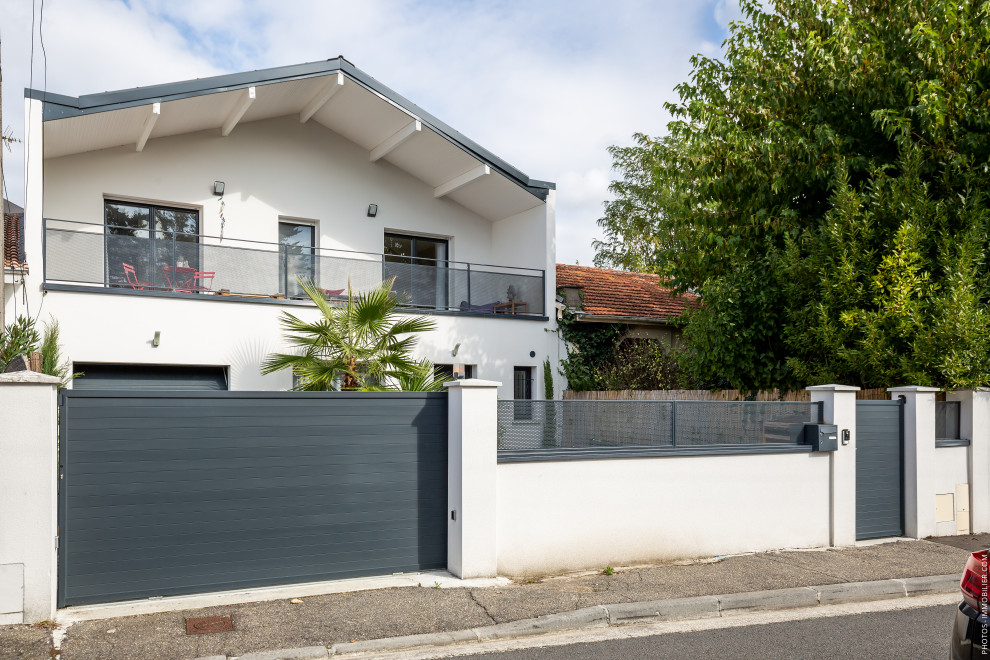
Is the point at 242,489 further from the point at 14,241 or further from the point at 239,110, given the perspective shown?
the point at 239,110

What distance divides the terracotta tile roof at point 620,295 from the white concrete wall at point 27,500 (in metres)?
10.9

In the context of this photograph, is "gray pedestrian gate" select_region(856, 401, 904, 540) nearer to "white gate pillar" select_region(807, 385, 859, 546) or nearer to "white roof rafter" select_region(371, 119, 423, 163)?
"white gate pillar" select_region(807, 385, 859, 546)

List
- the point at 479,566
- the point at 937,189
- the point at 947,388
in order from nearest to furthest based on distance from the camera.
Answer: the point at 479,566
the point at 947,388
the point at 937,189

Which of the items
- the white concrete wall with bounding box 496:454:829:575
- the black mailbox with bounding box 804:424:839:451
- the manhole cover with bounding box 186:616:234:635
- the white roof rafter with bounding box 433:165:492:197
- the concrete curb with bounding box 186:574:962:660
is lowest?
the concrete curb with bounding box 186:574:962:660

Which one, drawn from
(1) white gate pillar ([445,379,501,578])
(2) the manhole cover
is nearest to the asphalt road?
(1) white gate pillar ([445,379,501,578])

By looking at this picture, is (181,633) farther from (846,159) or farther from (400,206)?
(400,206)

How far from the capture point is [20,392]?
243 inches

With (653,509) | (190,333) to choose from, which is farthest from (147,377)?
(653,509)

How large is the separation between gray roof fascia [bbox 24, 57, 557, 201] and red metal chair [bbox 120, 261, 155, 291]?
228cm

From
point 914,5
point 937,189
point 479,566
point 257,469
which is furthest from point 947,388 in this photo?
point 257,469

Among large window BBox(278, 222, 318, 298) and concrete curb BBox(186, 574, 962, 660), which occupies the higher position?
large window BBox(278, 222, 318, 298)

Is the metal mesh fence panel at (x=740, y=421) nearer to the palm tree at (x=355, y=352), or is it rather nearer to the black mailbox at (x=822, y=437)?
the black mailbox at (x=822, y=437)

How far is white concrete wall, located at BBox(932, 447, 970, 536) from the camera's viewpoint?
982 cm

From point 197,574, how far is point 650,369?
10.1 m
